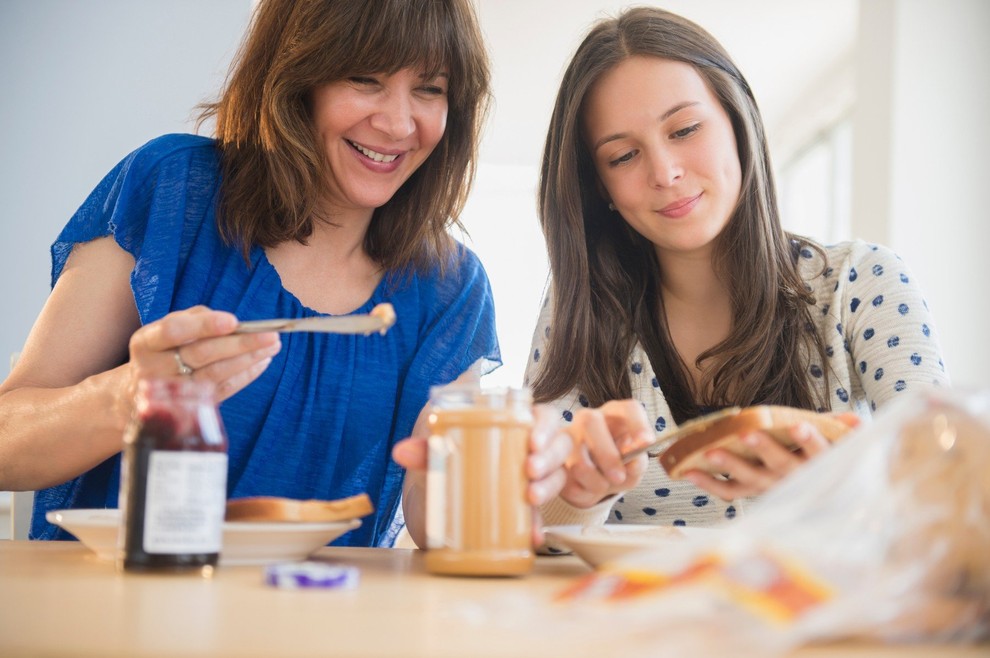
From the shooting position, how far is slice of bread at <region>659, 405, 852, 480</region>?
883 mm

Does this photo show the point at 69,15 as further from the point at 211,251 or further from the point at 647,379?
the point at 647,379

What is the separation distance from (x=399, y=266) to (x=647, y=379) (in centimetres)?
48

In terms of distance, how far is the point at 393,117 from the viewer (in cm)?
151

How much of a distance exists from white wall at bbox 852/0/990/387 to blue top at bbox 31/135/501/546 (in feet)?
10.0

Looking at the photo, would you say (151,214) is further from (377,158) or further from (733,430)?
(733,430)

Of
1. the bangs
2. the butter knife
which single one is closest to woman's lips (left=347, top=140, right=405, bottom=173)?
the bangs

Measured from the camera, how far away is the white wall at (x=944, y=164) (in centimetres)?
409

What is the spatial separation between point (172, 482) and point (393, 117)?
889 millimetres

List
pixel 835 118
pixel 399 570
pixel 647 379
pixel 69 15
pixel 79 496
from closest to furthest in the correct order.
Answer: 1. pixel 399 570
2. pixel 79 496
3. pixel 647 379
4. pixel 69 15
5. pixel 835 118

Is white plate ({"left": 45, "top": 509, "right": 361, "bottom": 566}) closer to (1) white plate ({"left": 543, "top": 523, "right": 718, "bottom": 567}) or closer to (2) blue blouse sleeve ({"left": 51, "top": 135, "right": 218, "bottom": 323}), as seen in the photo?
(1) white plate ({"left": 543, "top": 523, "right": 718, "bottom": 567})

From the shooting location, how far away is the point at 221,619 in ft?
1.94

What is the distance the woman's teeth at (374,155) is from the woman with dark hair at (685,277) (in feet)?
1.15

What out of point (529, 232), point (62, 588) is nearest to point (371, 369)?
point (62, 588)

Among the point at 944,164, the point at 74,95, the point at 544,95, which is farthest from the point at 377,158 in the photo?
the point at 544,95
